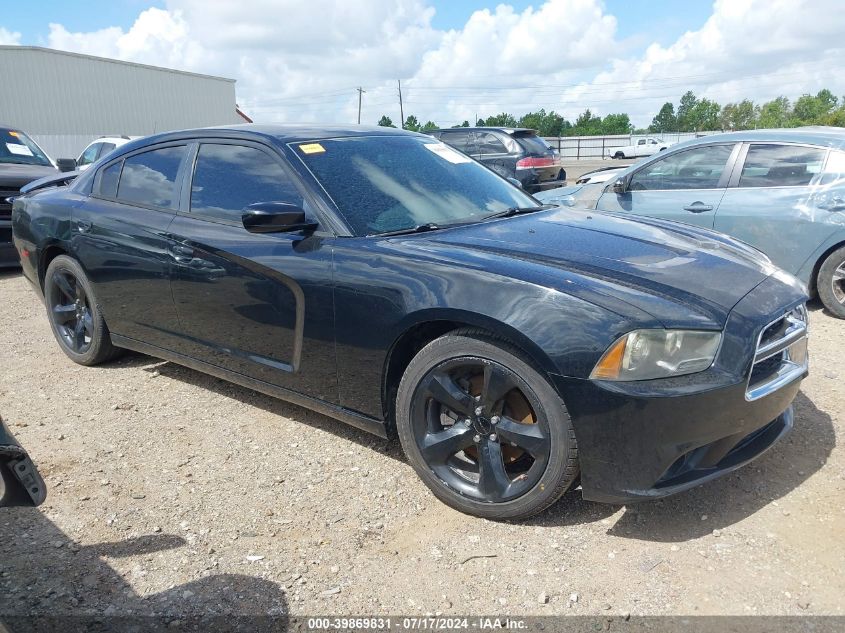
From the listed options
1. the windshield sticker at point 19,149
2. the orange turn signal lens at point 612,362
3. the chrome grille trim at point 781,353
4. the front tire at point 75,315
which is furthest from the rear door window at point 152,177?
the windshield sticker at point 19,149

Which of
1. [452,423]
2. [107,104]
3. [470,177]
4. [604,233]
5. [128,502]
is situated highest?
[107,104]

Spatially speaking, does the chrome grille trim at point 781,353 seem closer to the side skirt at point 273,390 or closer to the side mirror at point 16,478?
the side skirt at point 273,390

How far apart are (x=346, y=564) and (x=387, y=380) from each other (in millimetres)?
789

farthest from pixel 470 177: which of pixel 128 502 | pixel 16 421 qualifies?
pixel 16 421

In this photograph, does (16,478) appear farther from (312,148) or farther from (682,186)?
(682,186)

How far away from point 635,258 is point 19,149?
368 inches

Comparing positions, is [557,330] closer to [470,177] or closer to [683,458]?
[683,458]

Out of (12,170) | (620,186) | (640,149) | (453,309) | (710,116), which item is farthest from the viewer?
(710,116)

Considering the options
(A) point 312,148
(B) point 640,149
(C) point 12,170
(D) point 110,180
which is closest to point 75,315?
(D) point 110,180

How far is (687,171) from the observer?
20.9 ft

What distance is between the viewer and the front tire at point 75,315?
461cm

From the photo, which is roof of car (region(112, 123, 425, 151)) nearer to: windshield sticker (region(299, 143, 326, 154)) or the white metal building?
windshield sticker (region(299, 143, 326, 154))

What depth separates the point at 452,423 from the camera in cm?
295

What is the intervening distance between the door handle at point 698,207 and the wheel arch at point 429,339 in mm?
4039
